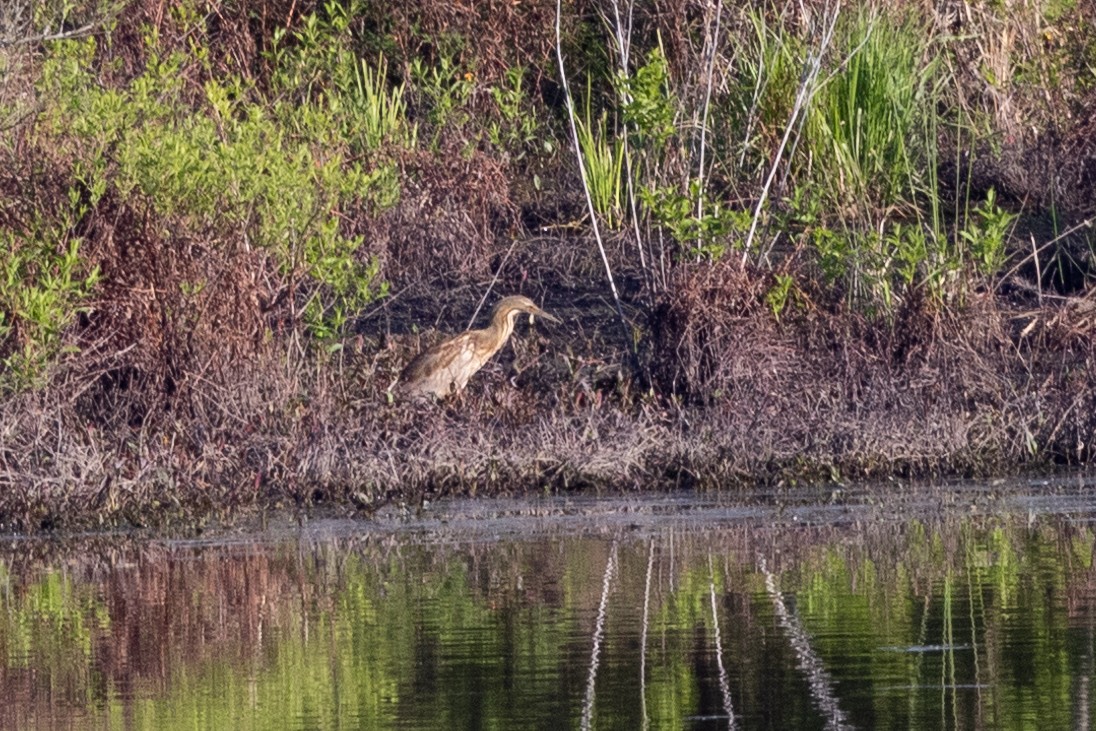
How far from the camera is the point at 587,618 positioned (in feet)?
27.9

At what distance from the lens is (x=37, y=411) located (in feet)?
38.4

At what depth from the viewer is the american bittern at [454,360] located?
13492 mm

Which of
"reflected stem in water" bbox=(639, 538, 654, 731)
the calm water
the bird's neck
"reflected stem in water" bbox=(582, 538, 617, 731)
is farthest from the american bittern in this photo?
"reflected stem in water" bbox=(639, 538, 654, 731)

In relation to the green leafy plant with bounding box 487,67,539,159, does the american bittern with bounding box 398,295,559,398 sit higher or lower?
lower

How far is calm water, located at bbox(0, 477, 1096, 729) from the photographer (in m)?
7.10

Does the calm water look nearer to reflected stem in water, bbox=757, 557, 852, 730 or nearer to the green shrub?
reflected stem in water, bbox=757, 557, 852, 730

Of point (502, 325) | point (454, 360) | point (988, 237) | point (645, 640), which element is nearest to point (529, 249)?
point (502, 325)

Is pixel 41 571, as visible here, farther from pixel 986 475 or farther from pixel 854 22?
pixel 854 22

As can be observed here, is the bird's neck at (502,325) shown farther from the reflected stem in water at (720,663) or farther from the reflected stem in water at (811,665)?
the reflected stem in water at (811,665)

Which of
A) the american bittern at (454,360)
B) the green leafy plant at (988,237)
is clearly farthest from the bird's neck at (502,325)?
the green leafy plant at (988,237)

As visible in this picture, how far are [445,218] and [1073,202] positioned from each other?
4.50m

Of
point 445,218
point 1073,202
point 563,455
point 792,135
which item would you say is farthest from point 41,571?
point 1073,202

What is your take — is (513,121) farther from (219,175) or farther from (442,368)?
(219,175)

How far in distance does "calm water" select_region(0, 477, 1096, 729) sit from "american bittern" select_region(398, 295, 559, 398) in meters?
1.86
